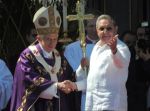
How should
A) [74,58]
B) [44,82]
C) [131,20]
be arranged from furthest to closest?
[131,20]
[74,58]
[44,82]

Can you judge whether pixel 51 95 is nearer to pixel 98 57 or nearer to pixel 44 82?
pixel 44 82

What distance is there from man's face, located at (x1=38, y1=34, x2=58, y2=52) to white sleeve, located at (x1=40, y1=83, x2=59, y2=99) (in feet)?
1.24

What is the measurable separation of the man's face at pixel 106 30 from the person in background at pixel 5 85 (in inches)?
42.7

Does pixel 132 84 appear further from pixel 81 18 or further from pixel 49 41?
pixel 49 41

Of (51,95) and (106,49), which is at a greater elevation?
(106,49)

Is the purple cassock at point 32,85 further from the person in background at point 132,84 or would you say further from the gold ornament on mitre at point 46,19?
the person in background at point 132,84

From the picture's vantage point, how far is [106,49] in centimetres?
627

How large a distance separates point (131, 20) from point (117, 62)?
428cm

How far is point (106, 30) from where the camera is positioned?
247 inches

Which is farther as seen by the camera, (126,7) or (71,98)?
(126,7)

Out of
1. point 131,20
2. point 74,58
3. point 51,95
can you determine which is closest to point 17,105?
point 51,95

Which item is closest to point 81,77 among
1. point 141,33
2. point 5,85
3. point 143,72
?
point 5,85

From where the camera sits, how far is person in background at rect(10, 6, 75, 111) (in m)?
5.99

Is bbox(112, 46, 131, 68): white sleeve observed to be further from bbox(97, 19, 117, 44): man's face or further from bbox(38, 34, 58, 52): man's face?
bbox(38, 34, 58, 52): man's face
